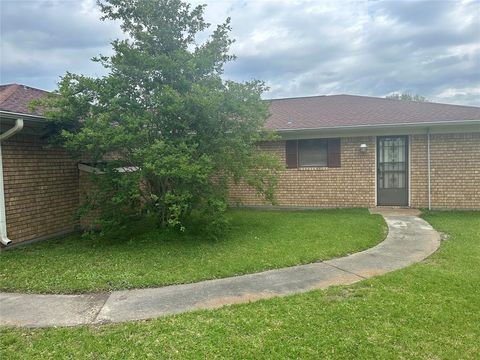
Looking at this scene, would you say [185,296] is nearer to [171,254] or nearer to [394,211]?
[171,254]

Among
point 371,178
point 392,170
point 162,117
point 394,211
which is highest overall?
point 162,117

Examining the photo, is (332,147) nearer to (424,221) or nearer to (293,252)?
(424,221)

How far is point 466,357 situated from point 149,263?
4.30 metres

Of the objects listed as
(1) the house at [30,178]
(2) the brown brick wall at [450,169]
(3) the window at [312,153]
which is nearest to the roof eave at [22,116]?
(1) the house at [30,178]

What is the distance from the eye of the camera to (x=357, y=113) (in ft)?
39.2

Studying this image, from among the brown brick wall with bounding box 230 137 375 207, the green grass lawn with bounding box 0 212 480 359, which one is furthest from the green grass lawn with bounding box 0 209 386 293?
the brown brick wall with bounding box 230 137 375 207

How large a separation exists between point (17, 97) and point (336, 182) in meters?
8.85

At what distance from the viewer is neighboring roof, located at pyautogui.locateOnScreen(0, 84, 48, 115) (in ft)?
23.9

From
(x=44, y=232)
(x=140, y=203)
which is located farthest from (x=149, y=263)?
(x=44, y=232)

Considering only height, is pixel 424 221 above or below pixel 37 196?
below

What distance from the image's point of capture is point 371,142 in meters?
11.0

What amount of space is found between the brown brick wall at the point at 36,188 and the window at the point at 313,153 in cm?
638

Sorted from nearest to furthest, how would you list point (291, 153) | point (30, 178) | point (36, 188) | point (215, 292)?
point (215, 292)
point (30, 178)
point (36, 188)
point (291, 153)

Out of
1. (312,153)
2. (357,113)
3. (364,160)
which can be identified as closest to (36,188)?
(312,153)
